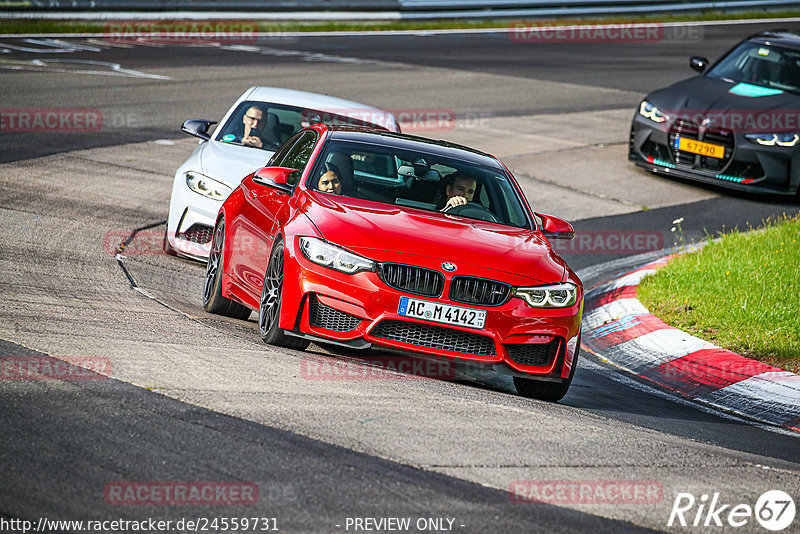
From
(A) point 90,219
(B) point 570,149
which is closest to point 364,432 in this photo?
(A) point 90,219

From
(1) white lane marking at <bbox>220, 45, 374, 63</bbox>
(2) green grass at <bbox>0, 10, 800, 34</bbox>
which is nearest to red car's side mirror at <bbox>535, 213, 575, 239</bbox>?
(1) white lane marking at <bbox>220, 45, 374, 63</bbox>

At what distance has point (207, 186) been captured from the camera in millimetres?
10016

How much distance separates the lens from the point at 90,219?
438 inches

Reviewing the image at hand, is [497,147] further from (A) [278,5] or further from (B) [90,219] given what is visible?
(A) [278,5]

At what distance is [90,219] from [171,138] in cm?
518

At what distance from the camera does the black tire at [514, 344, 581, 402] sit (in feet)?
23.9

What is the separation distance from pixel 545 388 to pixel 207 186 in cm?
402

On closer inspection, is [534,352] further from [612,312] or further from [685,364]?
[612,312]

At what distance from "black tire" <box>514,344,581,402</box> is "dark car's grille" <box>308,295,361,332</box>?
1245 millimetres

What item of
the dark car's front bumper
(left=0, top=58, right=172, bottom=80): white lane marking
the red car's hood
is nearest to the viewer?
the red car's hood

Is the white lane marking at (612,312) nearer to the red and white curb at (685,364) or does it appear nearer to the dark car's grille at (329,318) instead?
the red and white curb at (685,364)

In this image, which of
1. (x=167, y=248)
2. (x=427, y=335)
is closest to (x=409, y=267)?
(x=427, y=335)

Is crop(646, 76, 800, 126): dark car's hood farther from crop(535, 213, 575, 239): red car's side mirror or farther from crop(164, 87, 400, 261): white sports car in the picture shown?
crop(535, 213, 575, 239): red car's side mirror

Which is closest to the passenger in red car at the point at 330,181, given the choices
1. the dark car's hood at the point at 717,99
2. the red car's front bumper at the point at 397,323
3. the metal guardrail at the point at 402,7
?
the red car's front bumper at the point at 397,323
